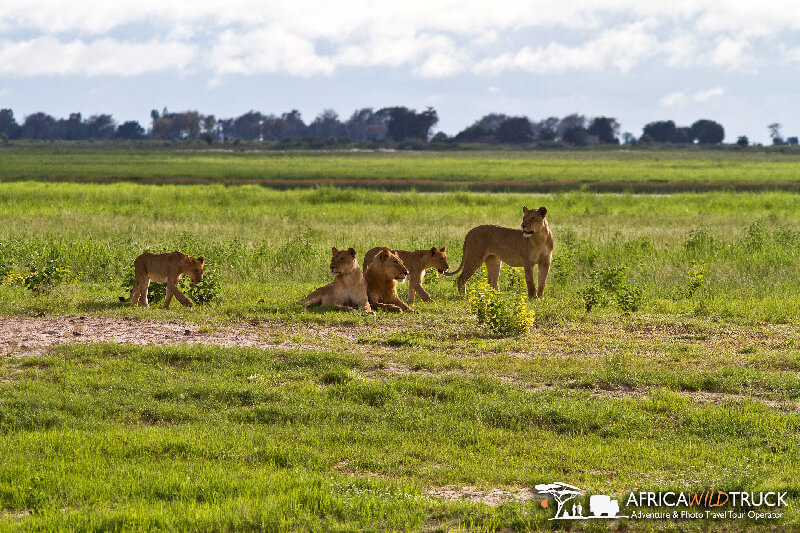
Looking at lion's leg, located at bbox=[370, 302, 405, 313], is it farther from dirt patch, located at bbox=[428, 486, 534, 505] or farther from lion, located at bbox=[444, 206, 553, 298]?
dirt patch, located at bbox=[428, 486, 534, 505]

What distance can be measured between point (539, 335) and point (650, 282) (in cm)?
590

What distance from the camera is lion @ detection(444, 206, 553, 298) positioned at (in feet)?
47.5

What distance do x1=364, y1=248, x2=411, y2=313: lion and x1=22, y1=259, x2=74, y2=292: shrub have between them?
209 inches

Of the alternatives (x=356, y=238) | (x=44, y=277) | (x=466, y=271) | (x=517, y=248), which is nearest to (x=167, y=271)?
(x=44, y=277)

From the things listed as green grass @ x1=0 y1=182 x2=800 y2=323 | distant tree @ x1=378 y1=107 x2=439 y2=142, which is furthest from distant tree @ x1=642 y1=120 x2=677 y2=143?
green grass @ x1=0 y1=182 x2=800 y2=323

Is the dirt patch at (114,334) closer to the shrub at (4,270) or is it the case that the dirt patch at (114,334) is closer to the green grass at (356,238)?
the green grass at (356,238)

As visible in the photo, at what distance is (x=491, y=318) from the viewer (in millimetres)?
12031

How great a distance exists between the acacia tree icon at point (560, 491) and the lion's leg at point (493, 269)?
945 cm

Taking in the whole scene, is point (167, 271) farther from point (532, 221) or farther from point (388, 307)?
point (532, 221)

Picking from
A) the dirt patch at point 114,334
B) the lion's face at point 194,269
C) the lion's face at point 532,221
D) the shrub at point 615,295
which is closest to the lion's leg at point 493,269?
the lion's face at point 532,221

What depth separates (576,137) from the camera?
17075 cm

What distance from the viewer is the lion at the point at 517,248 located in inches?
570

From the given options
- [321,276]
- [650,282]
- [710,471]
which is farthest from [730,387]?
[321,276]

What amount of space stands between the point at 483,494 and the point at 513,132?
173 meters
